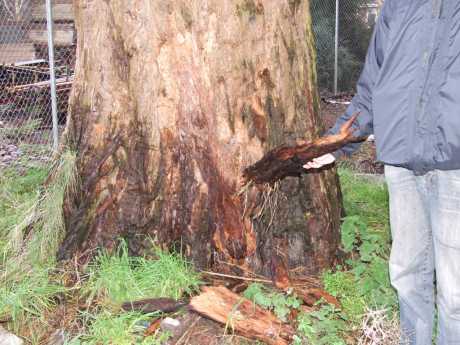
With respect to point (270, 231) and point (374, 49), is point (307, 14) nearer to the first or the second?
point (374, 49)

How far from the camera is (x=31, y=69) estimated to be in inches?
405

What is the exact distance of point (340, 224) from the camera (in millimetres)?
4367

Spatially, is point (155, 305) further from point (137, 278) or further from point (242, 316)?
point (242, 316)

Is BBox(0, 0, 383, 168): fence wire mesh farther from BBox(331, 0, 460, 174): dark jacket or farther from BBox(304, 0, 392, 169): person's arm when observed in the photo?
BBox(331, 0, 460, 174): dark jacket

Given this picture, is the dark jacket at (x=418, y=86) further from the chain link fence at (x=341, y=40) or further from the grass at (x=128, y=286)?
the chain link fence at (x=341, y=40)

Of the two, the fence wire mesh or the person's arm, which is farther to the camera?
the fence wire mesh

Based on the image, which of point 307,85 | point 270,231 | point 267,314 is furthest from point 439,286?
point 307,85

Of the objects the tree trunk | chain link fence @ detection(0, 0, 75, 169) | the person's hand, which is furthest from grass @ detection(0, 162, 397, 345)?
chain link fence @ detection(0, 0, 75, 169)

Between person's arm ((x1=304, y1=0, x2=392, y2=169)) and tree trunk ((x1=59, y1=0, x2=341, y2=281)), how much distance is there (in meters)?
0.56

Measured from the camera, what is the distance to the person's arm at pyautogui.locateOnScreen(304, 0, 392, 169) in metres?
3.02

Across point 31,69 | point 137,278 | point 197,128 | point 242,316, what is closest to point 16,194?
point 137,278

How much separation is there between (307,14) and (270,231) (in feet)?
4.89

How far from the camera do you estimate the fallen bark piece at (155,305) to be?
3.60 meters

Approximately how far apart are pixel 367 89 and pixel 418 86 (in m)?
0.46
